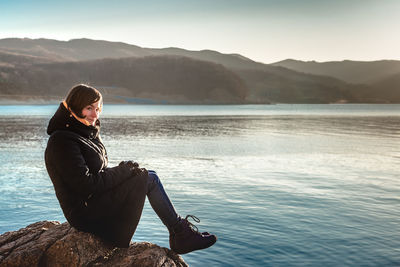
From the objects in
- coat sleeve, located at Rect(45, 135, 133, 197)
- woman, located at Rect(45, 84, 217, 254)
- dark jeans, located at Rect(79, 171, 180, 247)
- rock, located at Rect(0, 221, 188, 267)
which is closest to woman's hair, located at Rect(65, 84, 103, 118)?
woman, located at Rect(45, 84, 217, 254)

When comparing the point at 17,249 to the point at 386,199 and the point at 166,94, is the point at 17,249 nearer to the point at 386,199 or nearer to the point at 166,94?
the point at 386,199

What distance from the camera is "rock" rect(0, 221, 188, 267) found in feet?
14.8

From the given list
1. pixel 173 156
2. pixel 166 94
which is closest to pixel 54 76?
pixel 166 94

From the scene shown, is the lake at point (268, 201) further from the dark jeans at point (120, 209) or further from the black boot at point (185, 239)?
the dark jeans at point (120, 209)

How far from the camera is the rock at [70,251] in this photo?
4.50m

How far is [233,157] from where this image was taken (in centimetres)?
1877

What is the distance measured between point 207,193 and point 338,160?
853cm

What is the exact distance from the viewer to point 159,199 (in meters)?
4.89

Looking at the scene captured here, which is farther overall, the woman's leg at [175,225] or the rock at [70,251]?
the woman's leg at [175,225]

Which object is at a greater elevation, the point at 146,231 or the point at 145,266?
the point at 145,266

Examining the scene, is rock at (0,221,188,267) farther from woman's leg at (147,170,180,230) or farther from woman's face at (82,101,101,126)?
woman's face at (82,101,101,126)

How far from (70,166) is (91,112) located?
60cm

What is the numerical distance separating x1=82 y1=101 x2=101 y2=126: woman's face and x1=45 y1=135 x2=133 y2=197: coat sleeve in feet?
1.03

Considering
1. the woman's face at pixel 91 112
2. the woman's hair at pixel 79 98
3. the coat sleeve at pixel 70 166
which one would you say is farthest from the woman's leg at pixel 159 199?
the woman's hair at pixel 79 98
